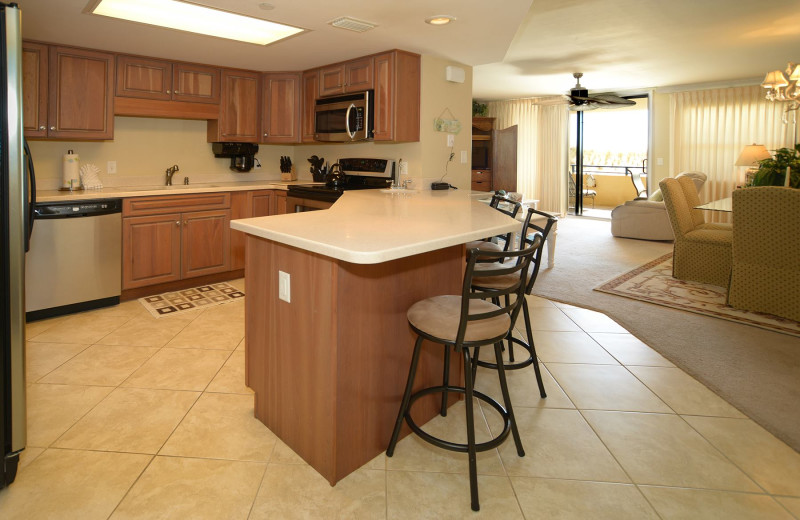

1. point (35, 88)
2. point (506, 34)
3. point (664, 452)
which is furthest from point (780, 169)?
point (35, 88)

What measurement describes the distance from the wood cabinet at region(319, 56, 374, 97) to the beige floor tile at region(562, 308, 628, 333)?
8.35 feet

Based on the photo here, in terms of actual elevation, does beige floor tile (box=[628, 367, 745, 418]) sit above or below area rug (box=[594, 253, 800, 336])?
below

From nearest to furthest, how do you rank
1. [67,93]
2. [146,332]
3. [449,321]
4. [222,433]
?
1. [449,321]
2. [222,433]
3. [146,332]
4. [67,93]

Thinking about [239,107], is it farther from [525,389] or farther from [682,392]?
[682,392]

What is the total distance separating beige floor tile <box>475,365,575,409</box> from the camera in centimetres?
247

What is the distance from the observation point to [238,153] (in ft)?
17.2

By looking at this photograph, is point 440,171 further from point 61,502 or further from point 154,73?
point 61,502

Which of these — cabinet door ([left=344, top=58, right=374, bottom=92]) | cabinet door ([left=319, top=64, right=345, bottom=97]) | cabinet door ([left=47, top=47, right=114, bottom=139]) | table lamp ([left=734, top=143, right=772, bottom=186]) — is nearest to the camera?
cabinet door ([left=47, top=47, right=114, bottom=139])

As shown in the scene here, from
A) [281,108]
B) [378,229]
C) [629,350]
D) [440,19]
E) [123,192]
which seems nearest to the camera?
[378,229]

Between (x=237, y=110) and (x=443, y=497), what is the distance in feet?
14.3

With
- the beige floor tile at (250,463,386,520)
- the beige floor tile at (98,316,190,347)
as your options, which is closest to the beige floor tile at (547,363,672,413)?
the beige floor tile at (250,463,386,520)

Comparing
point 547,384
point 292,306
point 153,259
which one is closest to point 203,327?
point 153,259

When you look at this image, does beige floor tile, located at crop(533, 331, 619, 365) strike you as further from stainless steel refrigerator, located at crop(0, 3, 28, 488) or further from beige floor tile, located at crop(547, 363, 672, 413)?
stainless steel refrigerator, located at crop(0, 3, 28, 488)

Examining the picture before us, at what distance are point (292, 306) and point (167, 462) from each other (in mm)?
772
